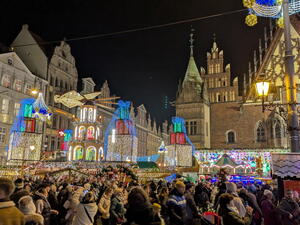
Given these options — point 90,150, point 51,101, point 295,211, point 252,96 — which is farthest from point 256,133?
point 295,211

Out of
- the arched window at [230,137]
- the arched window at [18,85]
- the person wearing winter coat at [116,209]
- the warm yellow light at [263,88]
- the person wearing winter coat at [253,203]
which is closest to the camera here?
the person wearing winter coat at [116,209]

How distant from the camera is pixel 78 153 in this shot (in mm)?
33250

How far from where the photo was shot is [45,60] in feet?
121

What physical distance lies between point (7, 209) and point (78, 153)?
3101cm

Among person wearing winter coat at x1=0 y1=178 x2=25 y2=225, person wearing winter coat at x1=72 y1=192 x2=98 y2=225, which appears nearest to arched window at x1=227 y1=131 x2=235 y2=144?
person wearing winter coat at x1=72 y1=192 x2=98 y2=225

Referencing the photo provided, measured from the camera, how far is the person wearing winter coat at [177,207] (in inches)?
208

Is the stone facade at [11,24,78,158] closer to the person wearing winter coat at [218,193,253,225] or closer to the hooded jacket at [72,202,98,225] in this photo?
the hooded jacket at [72,202,98,225]

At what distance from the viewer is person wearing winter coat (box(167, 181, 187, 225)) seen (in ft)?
17.3

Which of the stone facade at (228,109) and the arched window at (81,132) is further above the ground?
the stone facade at (228,109)

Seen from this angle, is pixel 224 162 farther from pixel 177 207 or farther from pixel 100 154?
pixel 177 207

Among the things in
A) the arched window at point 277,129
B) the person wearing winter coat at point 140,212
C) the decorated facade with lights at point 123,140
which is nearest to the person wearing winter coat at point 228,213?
the person wearing winter coat at point 140,212

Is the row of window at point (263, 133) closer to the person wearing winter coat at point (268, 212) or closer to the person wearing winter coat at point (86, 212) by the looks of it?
the person wearing winter coat at point (268, 212)

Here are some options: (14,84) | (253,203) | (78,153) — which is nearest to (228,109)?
(78,153)

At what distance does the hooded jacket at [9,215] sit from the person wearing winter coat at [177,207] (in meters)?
2.83
